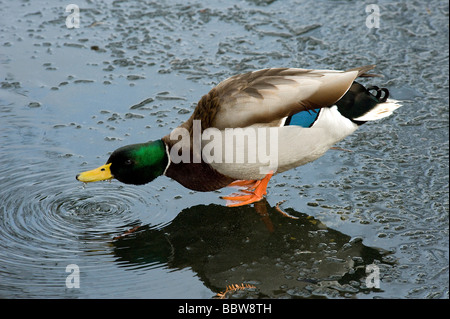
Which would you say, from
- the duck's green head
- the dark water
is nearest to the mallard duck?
the duck's green head

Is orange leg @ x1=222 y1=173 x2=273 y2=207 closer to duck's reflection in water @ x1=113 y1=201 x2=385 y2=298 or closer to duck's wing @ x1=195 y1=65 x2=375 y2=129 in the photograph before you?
duck's reflection in water @ x1=113 y1=201 x2=385 y2=298

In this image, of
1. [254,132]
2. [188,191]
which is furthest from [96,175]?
[254,132]

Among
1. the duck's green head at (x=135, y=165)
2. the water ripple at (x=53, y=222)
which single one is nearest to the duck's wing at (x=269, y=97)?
the duck's green head at (x=135, y=165)

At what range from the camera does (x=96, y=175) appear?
12.2ft

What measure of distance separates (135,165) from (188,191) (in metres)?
0.41

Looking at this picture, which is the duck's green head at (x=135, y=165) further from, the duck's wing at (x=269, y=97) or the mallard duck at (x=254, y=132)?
the duck's wing at (x=269, y=97)

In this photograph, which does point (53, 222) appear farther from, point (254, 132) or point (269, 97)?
point (269, 97)

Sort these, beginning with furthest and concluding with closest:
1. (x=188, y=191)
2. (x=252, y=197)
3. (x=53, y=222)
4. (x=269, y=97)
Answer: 1. (x=188, y=191)
2. (x=252, y=197)
3. (x=269, y=97)
4. (x=53, y=222)

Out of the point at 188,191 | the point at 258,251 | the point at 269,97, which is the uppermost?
the point at 269,97

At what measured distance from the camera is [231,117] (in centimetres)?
370

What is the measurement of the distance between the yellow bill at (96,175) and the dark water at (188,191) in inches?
7.7

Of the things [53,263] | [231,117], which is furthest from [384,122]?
[53,263]
